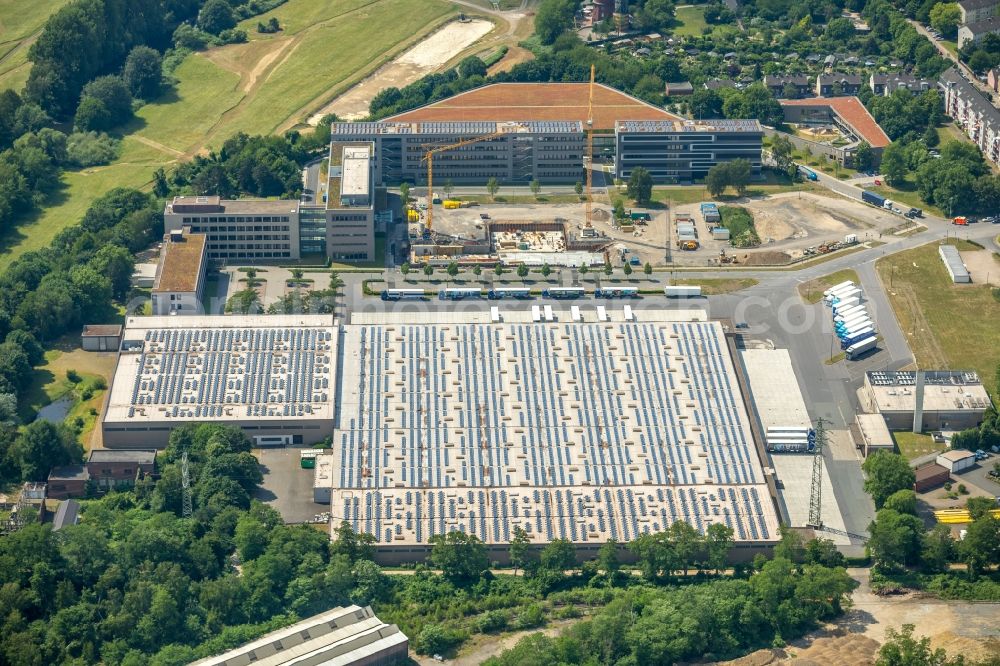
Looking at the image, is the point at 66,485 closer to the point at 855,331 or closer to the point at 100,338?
the point at 100,338

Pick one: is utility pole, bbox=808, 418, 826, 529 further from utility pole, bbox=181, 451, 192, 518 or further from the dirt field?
utility pole, bbox=181, 451, 192, 518

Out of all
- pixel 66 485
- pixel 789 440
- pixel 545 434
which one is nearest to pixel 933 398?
pixel 789 440

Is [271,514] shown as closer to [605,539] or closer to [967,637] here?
[605,539]

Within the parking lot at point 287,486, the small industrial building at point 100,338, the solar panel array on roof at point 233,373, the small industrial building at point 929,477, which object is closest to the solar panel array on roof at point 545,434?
the parking lot at point 287,486

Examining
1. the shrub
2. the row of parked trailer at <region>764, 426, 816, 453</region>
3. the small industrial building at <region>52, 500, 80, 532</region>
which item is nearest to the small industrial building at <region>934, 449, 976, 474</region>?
the row of parked trailer at <region>764, 426, 816, 453</region>

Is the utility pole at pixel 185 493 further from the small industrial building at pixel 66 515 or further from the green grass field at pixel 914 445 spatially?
the green grass field at pixel 914 445

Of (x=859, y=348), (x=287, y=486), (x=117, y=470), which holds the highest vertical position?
(x=859, y=348)
